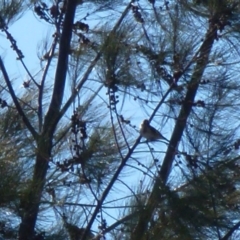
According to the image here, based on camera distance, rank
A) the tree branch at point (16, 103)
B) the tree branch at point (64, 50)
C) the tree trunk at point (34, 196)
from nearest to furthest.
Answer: the tree trunk at point (34, 196) < the tree branch at point (16, 103) < the tree branch at point (64, 50)

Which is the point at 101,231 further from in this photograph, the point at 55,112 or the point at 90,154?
the point at 55,112

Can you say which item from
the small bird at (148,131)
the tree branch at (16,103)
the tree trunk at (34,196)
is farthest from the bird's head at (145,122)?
the tree branch at (16,103)

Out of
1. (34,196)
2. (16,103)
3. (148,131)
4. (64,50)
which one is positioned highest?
(64,50)

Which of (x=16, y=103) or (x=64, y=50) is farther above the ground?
(x=64, y=50)

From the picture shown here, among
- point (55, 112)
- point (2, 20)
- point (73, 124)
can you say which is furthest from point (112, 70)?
point (2, 20)

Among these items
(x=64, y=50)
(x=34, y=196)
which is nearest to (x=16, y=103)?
(x=64, y=50)

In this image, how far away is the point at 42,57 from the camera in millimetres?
3492

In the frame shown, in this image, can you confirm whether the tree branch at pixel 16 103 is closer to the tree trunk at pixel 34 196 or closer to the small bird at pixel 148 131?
the tree trunk at pixel 34 196

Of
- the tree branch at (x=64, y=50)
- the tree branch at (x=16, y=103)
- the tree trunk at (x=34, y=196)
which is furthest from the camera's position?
the tree branch at (x=64, y=50)

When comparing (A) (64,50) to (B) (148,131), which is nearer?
(B) (148,131)

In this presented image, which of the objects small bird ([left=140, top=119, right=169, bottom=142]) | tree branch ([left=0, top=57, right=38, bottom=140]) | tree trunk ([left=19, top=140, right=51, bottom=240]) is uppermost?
tree branch ([left=0, top=57, right=38, bottom=140])

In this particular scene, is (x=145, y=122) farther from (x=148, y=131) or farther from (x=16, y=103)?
(x=16, y=103)

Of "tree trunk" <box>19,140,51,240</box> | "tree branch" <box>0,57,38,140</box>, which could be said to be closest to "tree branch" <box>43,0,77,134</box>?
"tree branch" <box>0,57,38,140</box>

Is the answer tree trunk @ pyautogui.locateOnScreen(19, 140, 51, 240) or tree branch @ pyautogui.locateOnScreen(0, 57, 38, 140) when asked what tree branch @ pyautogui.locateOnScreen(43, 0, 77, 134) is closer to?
tree branch @ pyautogui.locateOnScreen(0, 57, 38, 140)
